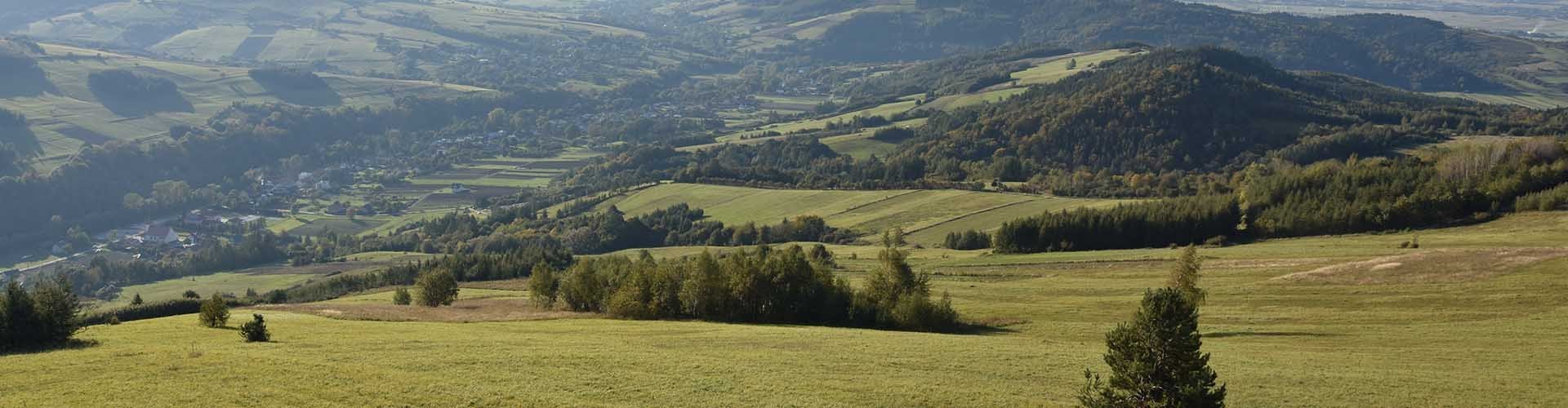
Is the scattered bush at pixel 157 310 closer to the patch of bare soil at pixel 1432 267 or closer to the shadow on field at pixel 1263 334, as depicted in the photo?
the shadow on field at pixel 1263 334

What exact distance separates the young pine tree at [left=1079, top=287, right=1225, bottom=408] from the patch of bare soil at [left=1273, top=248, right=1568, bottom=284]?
196 ft

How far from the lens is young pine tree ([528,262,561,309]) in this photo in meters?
99.8

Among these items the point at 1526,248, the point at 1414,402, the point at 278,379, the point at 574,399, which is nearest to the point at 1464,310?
the point at 1526,248

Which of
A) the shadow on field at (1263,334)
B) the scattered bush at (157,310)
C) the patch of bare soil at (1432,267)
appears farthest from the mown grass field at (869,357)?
the scattered bush at (157,310)

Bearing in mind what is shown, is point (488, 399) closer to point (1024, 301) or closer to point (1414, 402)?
point (1414, 402)

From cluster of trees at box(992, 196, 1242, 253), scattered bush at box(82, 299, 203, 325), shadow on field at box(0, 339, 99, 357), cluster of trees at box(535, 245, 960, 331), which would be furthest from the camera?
cluster of trees at box(992, 196, 1242, 253)

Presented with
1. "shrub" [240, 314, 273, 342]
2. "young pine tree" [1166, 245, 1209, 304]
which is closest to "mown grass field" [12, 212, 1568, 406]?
"shrub" [240, 314, 273, 342]

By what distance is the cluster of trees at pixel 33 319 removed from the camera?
55.8 meters

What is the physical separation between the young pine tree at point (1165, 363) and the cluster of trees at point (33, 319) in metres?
59.1

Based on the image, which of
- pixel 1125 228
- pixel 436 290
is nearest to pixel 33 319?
pixel 436 290

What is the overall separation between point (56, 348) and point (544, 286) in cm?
4676

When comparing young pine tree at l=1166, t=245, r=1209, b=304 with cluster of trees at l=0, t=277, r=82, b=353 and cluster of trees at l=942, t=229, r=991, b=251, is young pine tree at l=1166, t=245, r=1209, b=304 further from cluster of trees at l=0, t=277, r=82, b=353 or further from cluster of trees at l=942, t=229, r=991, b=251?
cluster of trees at l=942, t=229, r=991, b=251

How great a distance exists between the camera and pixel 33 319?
186 ft

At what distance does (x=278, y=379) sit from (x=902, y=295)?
164ft
